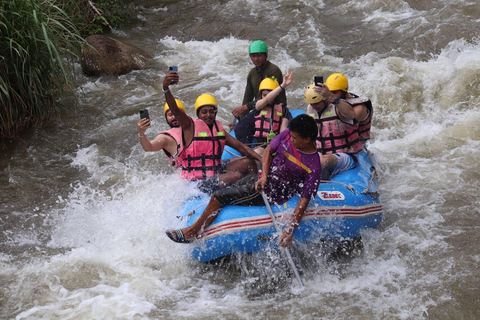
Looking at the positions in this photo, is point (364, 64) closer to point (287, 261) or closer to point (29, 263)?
point (287, 261)

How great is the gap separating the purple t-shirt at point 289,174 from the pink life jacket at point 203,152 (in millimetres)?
665

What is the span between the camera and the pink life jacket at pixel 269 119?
5648mm

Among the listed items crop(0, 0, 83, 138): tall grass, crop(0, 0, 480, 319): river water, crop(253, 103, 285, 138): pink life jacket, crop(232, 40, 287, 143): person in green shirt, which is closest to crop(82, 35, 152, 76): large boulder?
crop(0, 0, 480, 319): river water

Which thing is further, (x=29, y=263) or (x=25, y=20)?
(x=25, y=20)

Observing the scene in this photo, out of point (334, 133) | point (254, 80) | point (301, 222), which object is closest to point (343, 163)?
point (334, 133)

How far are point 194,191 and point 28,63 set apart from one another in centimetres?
294

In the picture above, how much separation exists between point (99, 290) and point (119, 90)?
489 cm

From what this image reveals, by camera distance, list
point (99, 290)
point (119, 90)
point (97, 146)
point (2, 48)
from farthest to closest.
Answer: point (119, 90)
point (97, 146)
point (2, 48)
point (99, 290)

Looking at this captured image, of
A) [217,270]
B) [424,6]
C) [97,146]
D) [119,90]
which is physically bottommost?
[217,270]

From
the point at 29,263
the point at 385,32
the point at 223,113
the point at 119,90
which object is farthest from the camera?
the point at 385,32

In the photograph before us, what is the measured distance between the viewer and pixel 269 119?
566cm

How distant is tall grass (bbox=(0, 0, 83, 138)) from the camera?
6.16 m

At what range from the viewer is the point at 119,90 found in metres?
8.64

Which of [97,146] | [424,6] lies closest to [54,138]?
[97,146]
